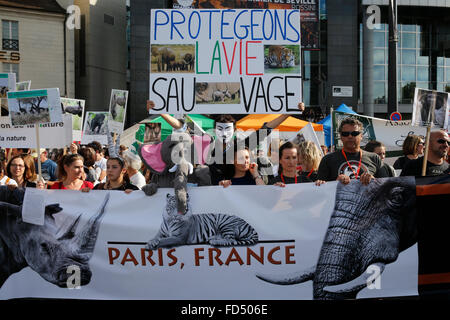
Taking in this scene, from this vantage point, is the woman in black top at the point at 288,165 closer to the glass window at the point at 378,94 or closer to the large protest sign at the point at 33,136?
the large protest sign at the point at 33,136

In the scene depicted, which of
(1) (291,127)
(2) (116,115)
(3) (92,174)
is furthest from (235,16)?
(1) (291,127)

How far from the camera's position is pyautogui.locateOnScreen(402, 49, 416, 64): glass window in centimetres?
3391

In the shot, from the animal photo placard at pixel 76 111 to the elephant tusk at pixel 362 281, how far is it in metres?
7.86

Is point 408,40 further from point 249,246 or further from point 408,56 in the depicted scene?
point 249,246

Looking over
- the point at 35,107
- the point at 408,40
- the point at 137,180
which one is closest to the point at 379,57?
the point at 408,40

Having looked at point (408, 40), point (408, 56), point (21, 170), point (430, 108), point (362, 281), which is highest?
point (408, 40)

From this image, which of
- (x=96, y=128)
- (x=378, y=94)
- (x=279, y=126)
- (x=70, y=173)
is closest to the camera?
(x=70, y=173)

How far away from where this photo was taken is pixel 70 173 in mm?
4863

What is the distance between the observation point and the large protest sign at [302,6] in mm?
27875

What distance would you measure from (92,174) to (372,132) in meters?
4.99

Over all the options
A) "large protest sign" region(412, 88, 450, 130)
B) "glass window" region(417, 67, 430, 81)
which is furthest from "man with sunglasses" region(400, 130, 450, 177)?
"glass window" region(417, 67, 430, 81)

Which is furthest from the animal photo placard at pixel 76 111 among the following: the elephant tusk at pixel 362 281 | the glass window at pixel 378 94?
the glass window at pixel 378 94

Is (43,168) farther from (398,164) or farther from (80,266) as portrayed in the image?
(398,164)

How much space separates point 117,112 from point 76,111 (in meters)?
0.90
